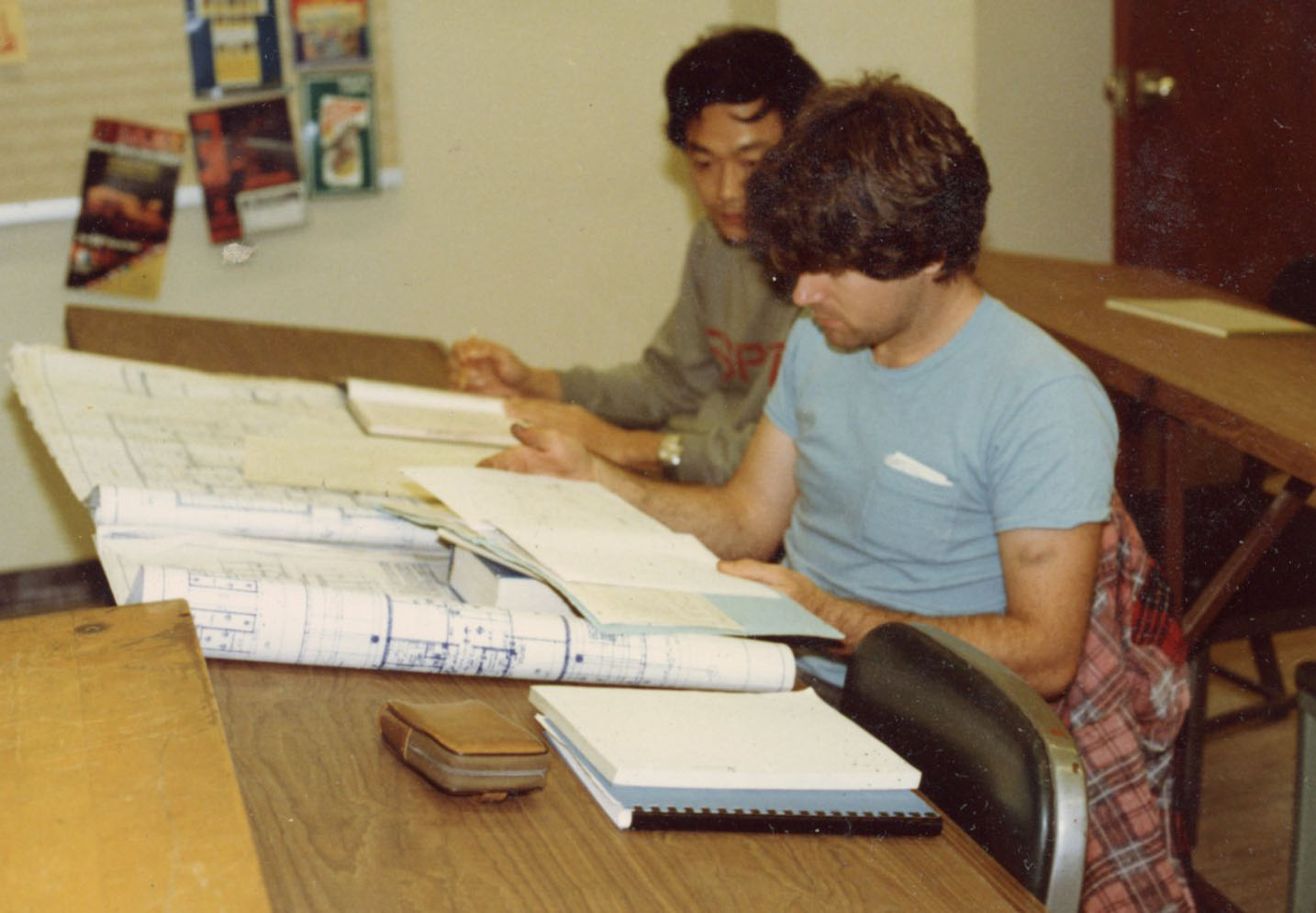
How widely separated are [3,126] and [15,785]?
106 inches

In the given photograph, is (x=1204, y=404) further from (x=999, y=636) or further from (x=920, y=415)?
(x=999, y=636)

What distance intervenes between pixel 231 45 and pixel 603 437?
165 centimetres

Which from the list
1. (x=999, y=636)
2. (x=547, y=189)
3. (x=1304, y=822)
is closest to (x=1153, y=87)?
(x=547, y=189)

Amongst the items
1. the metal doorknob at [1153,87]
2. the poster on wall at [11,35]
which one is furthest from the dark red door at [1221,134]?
the poster on wall at [11,35]

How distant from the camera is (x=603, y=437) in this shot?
91.0 inches

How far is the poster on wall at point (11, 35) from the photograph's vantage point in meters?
3.17

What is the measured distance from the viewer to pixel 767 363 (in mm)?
2236

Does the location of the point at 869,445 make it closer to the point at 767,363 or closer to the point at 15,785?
the point at 767,363

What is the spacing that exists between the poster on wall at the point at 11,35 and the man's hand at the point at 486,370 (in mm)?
1438

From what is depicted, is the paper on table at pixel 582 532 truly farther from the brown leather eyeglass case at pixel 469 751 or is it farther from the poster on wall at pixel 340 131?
the poster on wall at pixel 340 131

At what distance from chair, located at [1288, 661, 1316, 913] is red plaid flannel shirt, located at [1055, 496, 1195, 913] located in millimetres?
244

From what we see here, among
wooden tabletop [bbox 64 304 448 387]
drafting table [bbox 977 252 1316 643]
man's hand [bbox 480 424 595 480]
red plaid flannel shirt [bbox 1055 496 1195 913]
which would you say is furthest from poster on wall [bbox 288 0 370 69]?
red plaid flannel shirt [bbox 1055 496 1195 913]

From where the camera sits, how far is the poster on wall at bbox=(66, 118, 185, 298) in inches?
130

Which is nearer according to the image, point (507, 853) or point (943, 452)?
point (507, 853)
